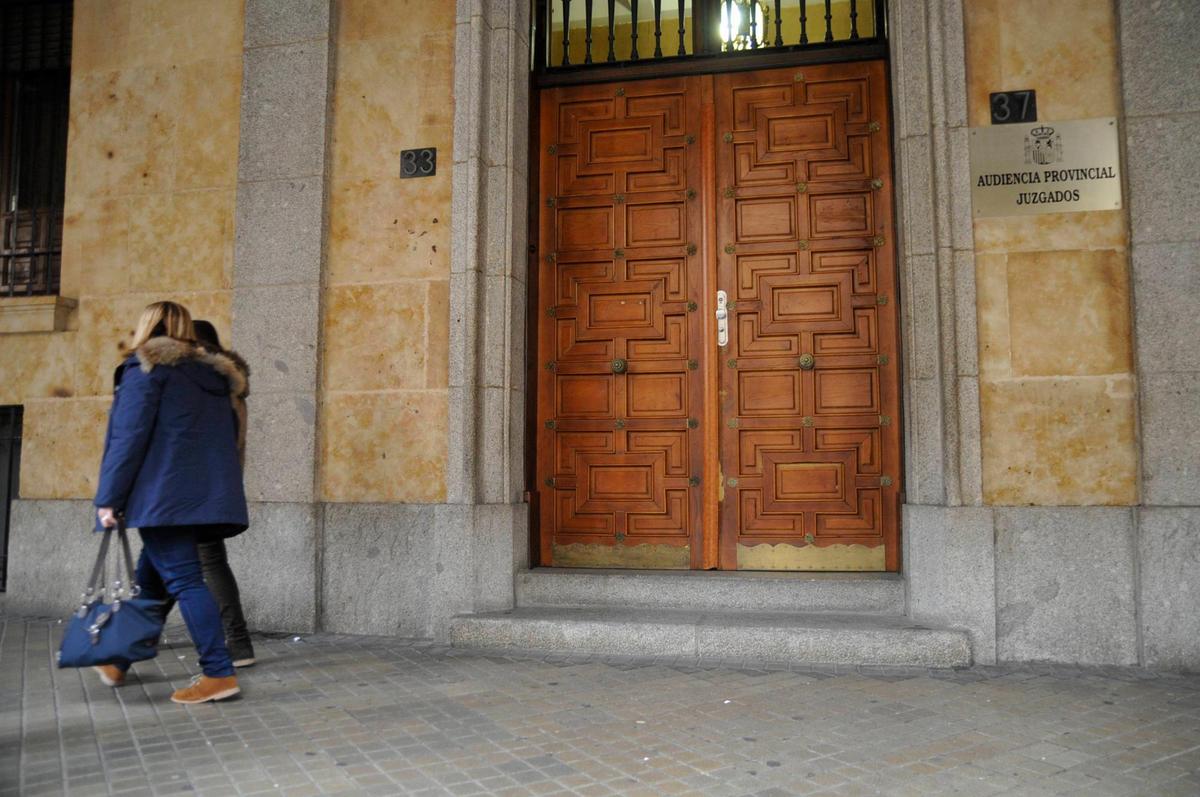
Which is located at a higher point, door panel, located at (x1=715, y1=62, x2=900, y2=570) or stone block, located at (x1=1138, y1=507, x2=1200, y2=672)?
door panel, located at (x1=715, y1=62, x2=900, y2=570)

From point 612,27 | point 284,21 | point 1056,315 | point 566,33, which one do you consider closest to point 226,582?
point 284,21

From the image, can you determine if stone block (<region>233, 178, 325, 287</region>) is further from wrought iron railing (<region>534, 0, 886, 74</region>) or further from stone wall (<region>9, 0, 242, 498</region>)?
wrought iron railing (<region>534, 0, 886, 74</region>)

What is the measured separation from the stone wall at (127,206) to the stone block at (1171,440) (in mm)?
5962

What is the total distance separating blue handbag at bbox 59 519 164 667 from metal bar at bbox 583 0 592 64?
448 centimetres

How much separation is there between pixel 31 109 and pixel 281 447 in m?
4.06

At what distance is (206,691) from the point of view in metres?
4.24

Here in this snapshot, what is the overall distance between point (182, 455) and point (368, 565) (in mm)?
1896

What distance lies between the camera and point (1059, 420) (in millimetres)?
5230

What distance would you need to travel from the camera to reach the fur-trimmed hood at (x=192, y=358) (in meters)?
4.18

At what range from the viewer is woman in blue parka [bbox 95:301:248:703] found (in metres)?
4.14

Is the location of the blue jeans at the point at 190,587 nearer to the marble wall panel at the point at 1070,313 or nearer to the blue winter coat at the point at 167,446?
the blue winter coat at the point at 167,446

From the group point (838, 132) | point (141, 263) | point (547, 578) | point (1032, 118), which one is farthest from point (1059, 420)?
point (141, 263)

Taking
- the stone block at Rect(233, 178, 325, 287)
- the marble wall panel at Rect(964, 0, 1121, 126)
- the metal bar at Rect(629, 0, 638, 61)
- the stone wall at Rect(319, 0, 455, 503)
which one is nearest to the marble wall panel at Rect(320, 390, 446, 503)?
the stone wall at Rect(319, 0, 455, 503)

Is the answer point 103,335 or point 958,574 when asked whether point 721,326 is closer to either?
point 958,574
